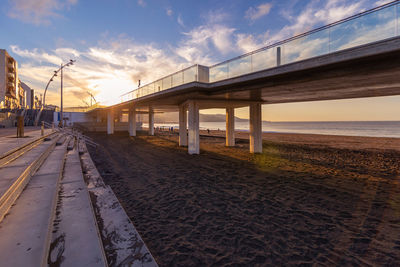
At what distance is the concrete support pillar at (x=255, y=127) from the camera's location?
675 inches

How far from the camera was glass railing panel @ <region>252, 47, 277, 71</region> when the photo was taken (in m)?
9.38

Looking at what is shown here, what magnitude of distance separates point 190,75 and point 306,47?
7380mm

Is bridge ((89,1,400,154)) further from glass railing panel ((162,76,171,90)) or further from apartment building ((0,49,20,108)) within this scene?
apartment building ((0,49,20,108))

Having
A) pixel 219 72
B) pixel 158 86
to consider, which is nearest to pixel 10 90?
pixel 158 86

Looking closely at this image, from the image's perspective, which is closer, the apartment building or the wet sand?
the wet sand

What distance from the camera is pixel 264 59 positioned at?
9727mm

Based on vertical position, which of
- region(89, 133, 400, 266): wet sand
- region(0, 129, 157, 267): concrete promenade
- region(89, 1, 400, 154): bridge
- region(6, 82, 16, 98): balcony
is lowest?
region(89, 133, 400, 266): wet sand

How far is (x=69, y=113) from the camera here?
6062 cm

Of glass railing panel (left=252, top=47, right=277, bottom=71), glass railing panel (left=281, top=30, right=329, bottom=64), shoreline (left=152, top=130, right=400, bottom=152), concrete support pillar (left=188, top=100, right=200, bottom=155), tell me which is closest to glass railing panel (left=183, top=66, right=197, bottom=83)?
concrete support pillar (left=188, top=100, right=200, bottom=155)

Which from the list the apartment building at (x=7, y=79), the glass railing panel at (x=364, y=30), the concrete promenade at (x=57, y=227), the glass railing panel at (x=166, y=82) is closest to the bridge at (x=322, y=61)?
the glass railing panel at (x=364, y=30)

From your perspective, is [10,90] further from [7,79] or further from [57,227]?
[57,227]

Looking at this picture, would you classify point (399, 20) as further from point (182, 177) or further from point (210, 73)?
point (182, 177)

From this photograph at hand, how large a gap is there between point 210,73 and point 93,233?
1143 centimetres

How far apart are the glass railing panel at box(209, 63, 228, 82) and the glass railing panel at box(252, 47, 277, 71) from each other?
2.15 m
